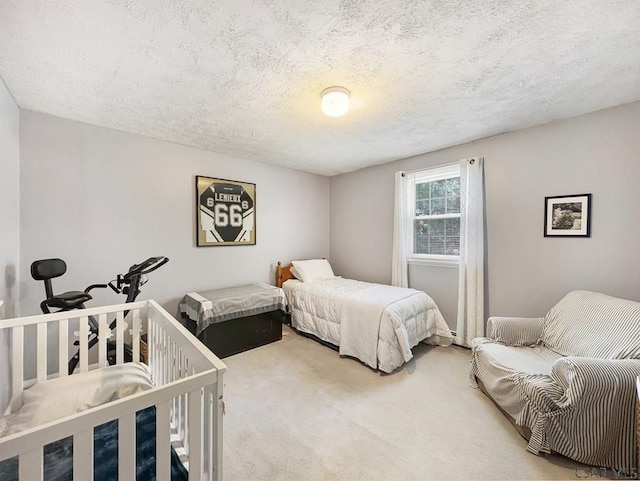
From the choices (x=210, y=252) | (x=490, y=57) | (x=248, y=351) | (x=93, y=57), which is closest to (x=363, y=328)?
(x=248, y=351)

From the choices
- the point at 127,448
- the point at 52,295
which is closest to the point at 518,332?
the point at 127,448

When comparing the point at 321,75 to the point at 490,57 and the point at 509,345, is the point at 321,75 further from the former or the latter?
the point at 509,345

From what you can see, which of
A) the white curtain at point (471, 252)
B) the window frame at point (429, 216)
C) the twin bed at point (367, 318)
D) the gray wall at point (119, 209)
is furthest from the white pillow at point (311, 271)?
the white curtain at point (471, 252)

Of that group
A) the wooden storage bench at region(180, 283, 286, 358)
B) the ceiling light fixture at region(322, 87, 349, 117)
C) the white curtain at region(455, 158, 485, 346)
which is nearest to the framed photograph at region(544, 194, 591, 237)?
the white curtain at region(455, 158, 485, 346)

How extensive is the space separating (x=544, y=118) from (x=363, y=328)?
2601 mm

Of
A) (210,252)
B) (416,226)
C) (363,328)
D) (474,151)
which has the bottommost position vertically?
(363,328)

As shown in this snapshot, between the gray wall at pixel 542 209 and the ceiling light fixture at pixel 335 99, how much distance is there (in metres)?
1.91

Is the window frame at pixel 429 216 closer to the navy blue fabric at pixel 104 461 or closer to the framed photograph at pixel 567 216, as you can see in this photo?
the framed photograph at pixel 567 216

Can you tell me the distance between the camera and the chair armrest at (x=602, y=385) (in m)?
1.44

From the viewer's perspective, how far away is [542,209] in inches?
102

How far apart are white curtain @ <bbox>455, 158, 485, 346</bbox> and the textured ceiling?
1.84ft

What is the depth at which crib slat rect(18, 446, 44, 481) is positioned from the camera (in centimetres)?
63

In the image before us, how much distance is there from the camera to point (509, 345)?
2229 millimetres

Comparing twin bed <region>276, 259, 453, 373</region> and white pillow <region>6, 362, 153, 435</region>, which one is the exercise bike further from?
twin bed <region>276, 259, 453, 373</region>
